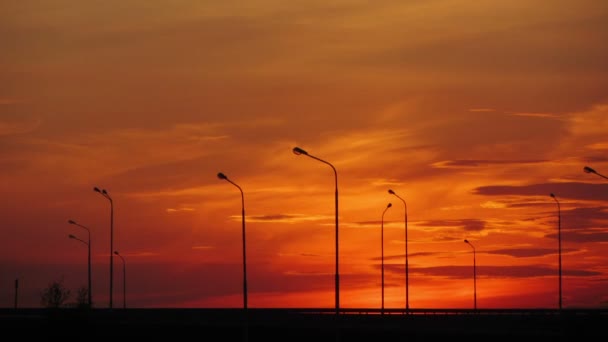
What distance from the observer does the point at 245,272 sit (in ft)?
213
